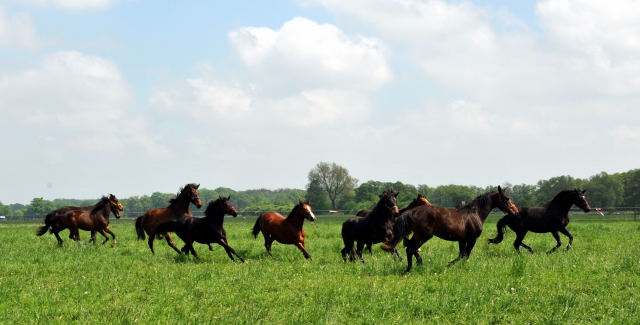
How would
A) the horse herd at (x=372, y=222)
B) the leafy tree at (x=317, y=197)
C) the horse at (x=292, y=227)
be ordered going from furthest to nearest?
the leafy tree at (x=317, y=197) → the horse at (x=292, y=227) → the horse herd at (x=372, y=222)

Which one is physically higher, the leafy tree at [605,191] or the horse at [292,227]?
the leafy tree at [605,191]

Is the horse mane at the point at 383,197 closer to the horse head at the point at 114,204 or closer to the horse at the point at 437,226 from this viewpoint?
the horse at the point at 437,226

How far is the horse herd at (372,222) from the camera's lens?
11.2 meters

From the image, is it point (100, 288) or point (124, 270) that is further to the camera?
point (124, 270)

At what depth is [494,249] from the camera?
15.4m

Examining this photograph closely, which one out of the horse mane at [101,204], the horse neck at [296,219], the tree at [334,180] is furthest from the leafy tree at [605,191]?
the horse neck at [296,219]

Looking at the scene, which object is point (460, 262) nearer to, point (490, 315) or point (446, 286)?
point (446, 286)

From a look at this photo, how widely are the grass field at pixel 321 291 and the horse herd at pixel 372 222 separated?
0.63 m

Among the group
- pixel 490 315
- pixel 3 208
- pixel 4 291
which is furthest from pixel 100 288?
pixel 3 208

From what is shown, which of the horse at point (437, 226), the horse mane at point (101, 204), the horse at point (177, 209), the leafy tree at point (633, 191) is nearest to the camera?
the horse at point (437, 226)

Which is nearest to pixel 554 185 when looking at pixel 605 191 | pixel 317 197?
pixel 605 191

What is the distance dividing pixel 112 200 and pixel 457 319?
15723 millimetres

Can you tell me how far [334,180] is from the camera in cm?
10762

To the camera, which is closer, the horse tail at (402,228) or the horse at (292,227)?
the horse tail at (402,228)
